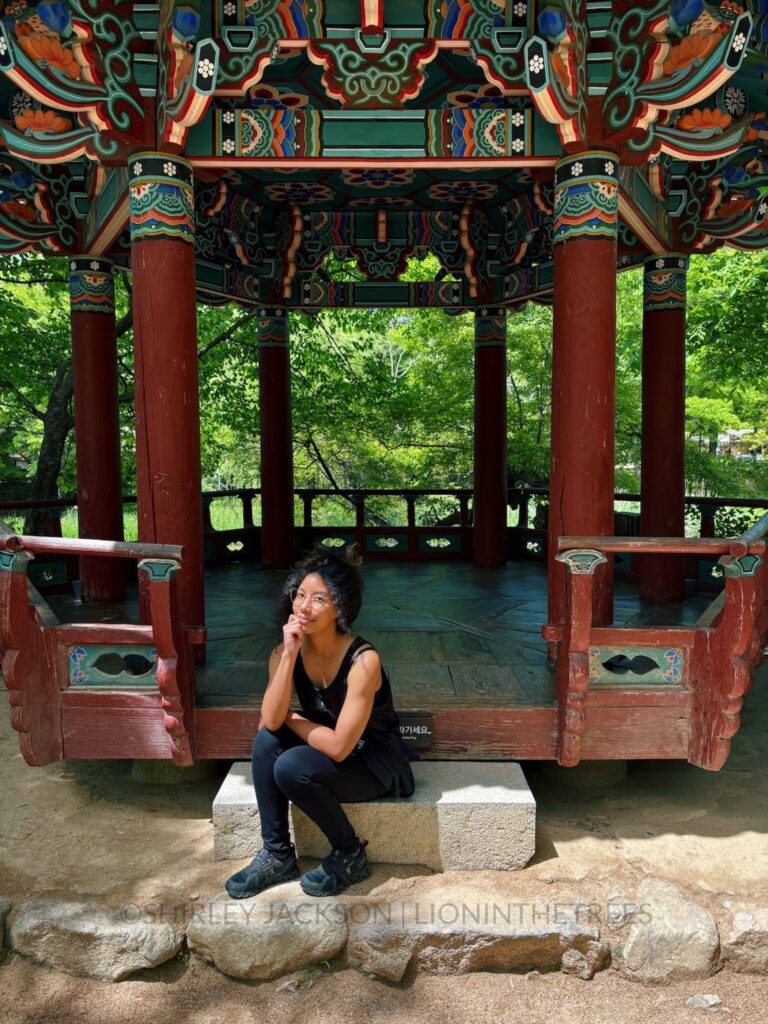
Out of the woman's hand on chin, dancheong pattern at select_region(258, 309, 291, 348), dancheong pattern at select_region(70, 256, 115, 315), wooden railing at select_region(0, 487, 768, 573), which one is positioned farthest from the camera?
wooden railing at select_region(0, 487, 768, 573)

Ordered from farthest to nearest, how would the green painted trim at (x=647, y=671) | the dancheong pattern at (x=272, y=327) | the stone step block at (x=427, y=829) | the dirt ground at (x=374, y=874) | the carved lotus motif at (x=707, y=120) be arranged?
the dancheong pattern at (x=272, y=327) < the carved lotus motif at (x=707, y=120) < the green painted trim at (x=647, y=671) < the stone step block at (x=427, y=829) < the dirt ground at (x=374, y=874)

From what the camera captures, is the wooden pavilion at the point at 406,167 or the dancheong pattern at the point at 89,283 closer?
the wooden pavilion at the point at 406,167

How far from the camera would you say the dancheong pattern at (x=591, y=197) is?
14.9 feet

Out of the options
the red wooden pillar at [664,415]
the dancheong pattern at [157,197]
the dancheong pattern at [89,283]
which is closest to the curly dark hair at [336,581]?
the dancheong pattern at [157,197]

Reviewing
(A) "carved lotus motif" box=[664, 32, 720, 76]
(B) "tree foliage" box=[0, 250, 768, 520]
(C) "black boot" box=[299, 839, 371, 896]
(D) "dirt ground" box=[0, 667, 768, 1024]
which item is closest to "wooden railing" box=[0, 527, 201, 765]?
(D) "dirt ground" box=[0, 667, 768, 1024]

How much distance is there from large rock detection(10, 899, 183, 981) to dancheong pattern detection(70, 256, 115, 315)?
4852 mm

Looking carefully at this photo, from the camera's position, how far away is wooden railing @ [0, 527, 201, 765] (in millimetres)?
3988

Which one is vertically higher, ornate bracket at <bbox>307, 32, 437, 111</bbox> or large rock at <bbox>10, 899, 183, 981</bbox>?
ornate bracket at <bbox>307, 32, 437, 111</bbox>

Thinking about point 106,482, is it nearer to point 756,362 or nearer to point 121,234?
point 121,234

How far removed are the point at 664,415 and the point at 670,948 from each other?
4.48 meters

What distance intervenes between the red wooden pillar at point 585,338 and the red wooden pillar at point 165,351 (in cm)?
212

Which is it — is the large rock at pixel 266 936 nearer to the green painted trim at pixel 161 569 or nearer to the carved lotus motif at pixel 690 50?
the green painted trim at pixel 161 569

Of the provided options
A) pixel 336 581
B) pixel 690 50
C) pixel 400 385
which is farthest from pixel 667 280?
pixel 400 385

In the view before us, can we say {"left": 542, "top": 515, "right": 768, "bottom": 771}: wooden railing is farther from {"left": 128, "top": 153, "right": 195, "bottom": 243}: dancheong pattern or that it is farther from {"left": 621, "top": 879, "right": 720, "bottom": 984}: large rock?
{"left": 128, "top": 153, "right": 195, "bottom": 243}: dancheong pattern
